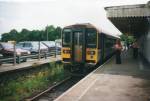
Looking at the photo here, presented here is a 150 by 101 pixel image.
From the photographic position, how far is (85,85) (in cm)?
1187

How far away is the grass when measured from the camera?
12446mm

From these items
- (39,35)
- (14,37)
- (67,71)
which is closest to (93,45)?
(67,71)

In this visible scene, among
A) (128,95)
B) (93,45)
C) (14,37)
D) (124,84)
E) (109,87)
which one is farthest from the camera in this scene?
(14,37)

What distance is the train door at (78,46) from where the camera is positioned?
17.7m

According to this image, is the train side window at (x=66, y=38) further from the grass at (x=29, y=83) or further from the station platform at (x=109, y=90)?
the station platform at (x=109, y=90)

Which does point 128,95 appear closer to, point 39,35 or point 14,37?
point 39,35

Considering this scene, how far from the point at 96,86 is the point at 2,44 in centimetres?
1126

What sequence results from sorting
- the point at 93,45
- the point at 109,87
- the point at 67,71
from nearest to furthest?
A: 1. the point at 109,87
2. the point at 93,45
3. the point at 67,71

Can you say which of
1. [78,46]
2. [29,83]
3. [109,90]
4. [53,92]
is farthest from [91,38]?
[109,90]

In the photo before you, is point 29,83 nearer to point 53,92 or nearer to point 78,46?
point 53,92

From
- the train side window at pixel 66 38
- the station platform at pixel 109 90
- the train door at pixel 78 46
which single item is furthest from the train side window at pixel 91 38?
the station platform at pixel 109 90

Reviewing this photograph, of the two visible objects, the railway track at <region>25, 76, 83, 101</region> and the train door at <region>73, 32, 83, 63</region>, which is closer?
the railway track at <region>25, 76, 83, 101</region>

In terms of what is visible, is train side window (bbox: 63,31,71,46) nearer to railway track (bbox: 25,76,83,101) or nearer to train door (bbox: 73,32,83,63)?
train door (bbox: 73,32,83,63)

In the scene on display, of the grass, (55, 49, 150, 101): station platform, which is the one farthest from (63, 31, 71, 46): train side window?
(55, 49, 150, 101): station platform
